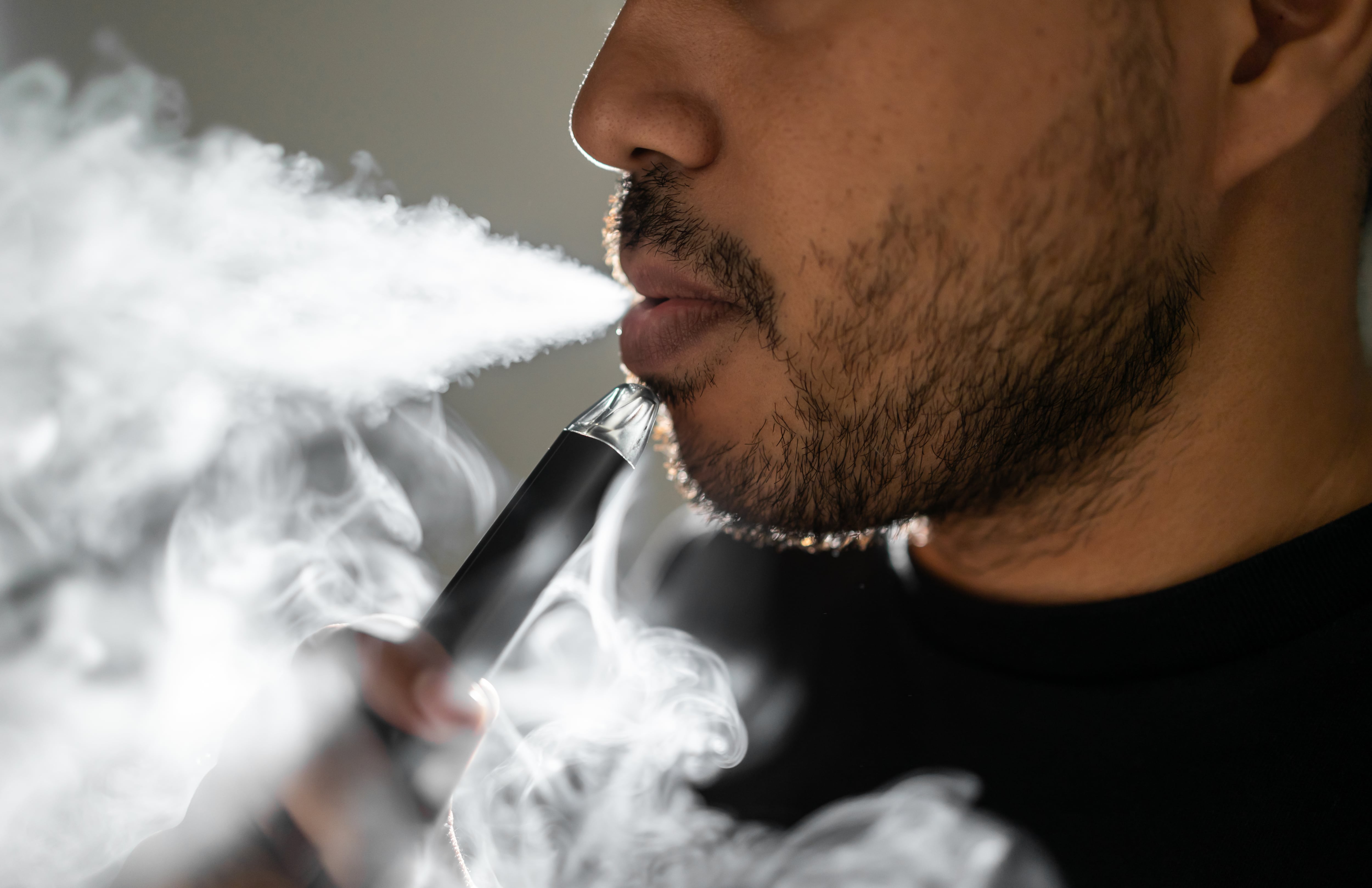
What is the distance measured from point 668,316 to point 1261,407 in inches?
→ 20.3

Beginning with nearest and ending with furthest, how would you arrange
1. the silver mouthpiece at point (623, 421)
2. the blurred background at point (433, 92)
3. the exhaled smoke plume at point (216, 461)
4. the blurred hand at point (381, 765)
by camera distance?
the blurred hand at point (381, 765) < the silver mouthpiece at point (623, 421) < the exhaled smoke plume at point (216, 461) < the blurred background at point (433, 92)

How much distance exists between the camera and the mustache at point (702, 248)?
2.22 ft

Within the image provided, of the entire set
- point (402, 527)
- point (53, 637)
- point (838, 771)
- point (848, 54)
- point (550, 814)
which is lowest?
point (53, 637)

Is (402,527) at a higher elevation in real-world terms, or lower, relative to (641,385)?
lower

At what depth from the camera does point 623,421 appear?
0.67 meters

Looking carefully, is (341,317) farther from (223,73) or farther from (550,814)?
(550,814)

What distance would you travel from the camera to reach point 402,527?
1.57 metres

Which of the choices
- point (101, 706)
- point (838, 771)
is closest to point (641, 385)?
point (838, 771)

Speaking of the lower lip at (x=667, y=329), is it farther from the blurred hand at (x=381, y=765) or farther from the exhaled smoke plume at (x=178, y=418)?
the exhaled smoke plume at (x=178, y=418)

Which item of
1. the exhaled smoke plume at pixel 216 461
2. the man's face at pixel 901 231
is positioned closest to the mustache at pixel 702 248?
the man's face at pixel 901 231

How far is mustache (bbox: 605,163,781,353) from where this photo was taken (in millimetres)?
676

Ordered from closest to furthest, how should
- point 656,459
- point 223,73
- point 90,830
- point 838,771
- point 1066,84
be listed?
point 1066,84, point 838,771, point 90,830, point 223,73, point 656,459

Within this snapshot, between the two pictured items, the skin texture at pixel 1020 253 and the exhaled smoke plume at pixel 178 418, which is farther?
the exhaled smoke plume at pixel 178 418

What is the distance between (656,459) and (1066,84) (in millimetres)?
1340
